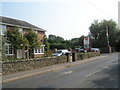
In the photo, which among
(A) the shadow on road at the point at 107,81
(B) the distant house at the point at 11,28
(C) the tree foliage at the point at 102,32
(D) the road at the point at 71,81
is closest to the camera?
(A) the shadow on road at the point at 107,81

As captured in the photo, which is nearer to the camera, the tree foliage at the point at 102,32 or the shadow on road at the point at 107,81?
the shadow on road at the point at 107,81

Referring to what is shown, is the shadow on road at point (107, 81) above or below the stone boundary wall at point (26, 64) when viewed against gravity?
below

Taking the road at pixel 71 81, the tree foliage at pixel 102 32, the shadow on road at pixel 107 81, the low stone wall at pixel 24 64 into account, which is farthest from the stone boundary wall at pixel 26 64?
the tree foliage at pixel 102 32

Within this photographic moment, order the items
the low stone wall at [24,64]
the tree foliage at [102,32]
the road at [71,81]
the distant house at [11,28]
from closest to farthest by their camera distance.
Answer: the road at [71,81]
the low stone wall at [24,64]
the distant house at [11,28]
the tree foliage at [102,32]

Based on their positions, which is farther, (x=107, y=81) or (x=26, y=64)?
(x=26, y=64)

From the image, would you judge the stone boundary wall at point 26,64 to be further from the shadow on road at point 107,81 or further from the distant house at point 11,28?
the distant house at point 11,28

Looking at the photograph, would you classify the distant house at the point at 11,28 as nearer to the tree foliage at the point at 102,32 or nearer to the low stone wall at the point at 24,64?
the low stone wall at the point at 24,64

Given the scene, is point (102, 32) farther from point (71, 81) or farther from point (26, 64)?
point (71, 81)

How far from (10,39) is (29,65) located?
13.2m

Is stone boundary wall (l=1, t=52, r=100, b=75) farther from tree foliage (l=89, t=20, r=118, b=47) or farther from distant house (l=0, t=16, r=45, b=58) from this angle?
tree foliage (l=89, t=20, r=118, b=47)

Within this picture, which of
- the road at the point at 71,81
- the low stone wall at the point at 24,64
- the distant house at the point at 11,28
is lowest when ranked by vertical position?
the road at the point at 71,81

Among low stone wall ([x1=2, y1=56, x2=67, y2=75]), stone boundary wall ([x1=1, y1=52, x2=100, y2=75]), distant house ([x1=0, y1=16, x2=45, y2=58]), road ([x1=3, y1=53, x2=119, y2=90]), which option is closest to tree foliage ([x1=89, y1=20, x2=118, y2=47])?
distant house ([x1=0, y1=16, x2=45, y2=58])

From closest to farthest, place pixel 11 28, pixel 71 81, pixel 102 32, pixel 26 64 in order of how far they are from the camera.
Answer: pixel 71 81 < pixel 26 64 < pixel 11 28 < pixel 102 32

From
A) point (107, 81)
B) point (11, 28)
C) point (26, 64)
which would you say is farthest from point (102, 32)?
point (107, 81)
